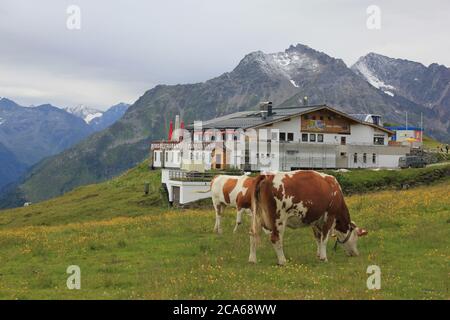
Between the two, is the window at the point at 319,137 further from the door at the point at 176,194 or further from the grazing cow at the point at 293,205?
the grazing cow at the point at 293,205

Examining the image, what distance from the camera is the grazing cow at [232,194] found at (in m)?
27.4

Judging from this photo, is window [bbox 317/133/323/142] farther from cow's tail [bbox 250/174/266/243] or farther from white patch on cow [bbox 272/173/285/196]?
cow's tail [bbox 250/174/266/243]

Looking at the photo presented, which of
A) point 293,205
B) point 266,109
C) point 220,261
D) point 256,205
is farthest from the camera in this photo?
point 266,109

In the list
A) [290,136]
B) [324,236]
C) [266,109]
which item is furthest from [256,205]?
[266,109]

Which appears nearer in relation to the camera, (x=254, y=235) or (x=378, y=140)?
(x=254, y=235)

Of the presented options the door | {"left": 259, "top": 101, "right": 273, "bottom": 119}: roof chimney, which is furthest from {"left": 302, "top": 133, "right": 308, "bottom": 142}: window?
the door

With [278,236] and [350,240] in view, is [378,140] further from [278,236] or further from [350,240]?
[278,236]

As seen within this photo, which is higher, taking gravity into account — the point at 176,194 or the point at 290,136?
the point at 290,136

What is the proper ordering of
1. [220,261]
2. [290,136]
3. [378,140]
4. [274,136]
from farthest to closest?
[378,140] < [290,136] < [274,136] < [220,261]

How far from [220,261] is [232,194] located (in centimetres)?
964

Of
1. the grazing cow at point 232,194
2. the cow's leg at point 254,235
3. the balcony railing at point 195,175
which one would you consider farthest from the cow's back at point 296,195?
the balcony railing at point 195,175

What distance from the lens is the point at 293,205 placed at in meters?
19.0

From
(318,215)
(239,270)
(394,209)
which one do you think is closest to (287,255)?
(318,215)

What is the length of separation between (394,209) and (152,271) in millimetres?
18157
